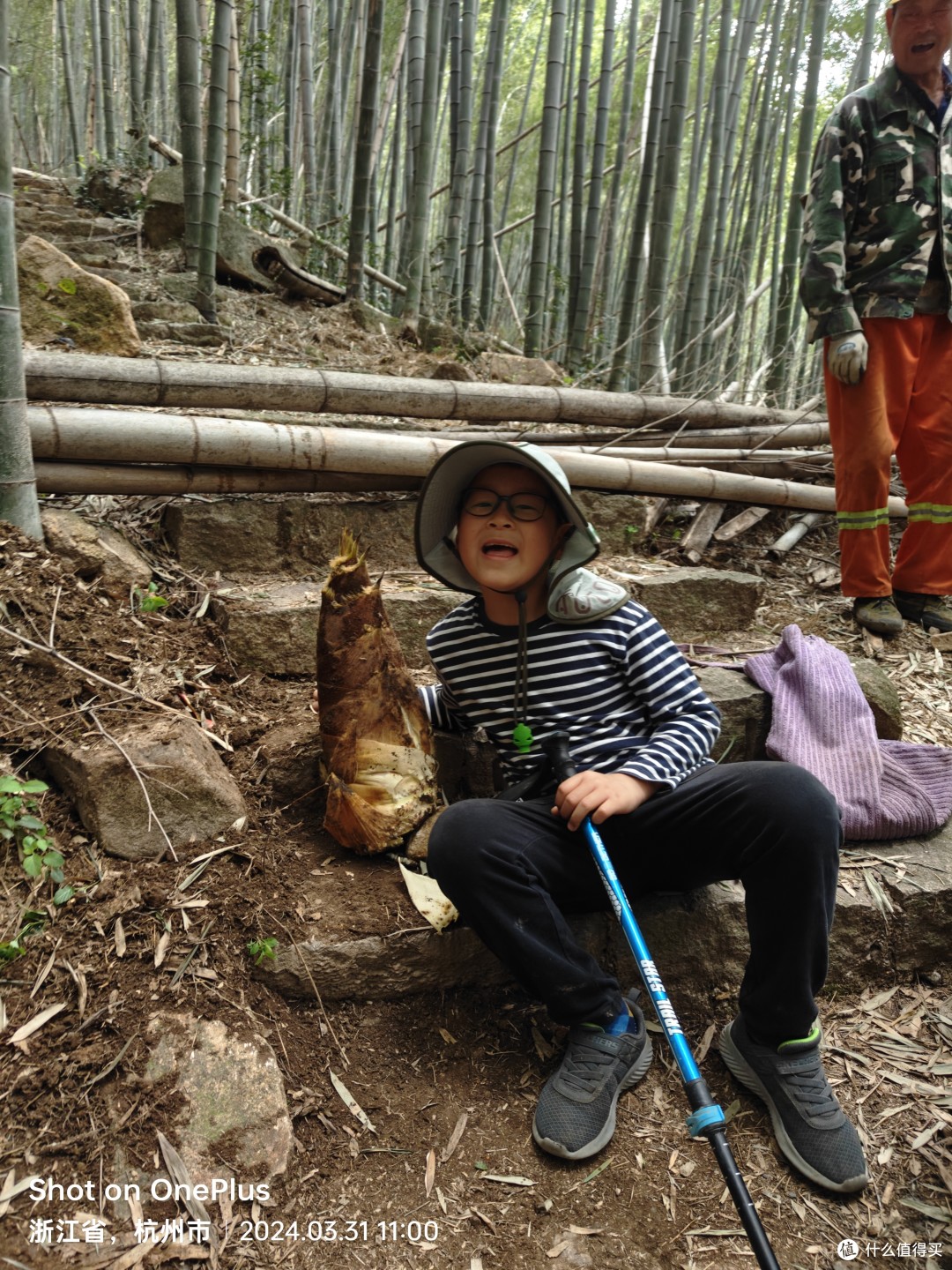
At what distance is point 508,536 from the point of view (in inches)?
72.3

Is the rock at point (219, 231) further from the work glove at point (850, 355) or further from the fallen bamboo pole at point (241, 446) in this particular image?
the work glove at point (850, 355)

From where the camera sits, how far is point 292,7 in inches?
359

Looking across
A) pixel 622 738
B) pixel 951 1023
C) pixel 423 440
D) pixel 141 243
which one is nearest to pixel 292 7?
pixel 141 243

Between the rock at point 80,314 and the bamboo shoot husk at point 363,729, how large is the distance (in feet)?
8.02

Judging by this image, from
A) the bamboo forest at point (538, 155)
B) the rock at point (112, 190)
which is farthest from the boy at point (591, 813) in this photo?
the rock at point (112, 190)

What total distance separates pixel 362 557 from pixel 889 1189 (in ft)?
5.46

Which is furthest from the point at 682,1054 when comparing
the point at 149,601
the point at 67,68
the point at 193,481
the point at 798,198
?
the point at 67,68

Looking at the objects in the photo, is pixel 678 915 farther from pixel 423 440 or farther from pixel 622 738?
pixel 423 440

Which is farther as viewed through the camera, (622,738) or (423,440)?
(423,440)

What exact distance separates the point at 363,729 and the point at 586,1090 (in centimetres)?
87

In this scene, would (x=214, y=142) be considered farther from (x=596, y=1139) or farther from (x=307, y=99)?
(x=596, y=1139)

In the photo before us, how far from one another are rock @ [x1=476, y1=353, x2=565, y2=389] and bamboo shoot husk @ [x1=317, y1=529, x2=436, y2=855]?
3.54 m

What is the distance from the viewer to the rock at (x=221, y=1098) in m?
1.43

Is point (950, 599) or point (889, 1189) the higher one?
point (950, 599)
